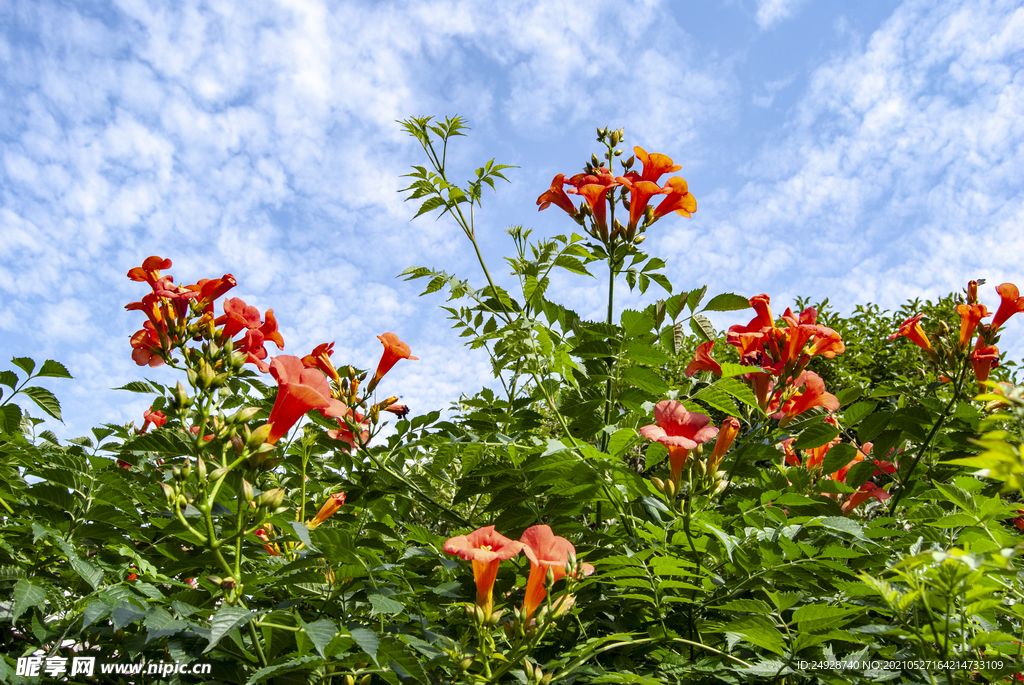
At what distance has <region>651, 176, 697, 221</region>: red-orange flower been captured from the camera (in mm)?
3125

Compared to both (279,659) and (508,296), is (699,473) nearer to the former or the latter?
(508,296)

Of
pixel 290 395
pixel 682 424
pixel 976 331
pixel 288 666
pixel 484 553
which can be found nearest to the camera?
pixel 288 666

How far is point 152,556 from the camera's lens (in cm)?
276

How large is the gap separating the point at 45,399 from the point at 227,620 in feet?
6.45

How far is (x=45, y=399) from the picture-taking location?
2.83 m

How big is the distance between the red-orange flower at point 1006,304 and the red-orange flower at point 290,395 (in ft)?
11.4

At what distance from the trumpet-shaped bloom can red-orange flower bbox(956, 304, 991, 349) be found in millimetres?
2916

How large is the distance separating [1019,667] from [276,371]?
2.57 meters

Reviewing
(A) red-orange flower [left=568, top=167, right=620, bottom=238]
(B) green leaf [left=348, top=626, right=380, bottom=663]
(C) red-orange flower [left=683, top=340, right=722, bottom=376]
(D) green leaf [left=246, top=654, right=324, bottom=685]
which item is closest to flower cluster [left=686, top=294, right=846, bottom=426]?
(C) red-orange flower [left=683, top=340, right=722, bottom=376]

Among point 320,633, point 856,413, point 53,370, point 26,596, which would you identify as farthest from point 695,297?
point 53,370

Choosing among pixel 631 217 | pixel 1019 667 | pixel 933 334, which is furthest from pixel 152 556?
pixel 933 334

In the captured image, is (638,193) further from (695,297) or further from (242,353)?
(242,353)

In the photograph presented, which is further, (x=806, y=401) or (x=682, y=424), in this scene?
(x=806, y=401)

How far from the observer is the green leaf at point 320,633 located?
1.59 m
